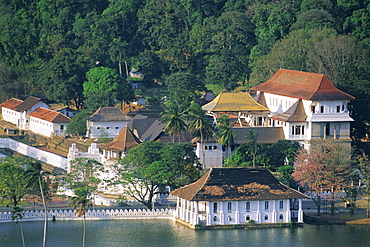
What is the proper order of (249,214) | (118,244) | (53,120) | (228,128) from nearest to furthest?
(118,244)
(249,214)
(228,128)
(53,120)

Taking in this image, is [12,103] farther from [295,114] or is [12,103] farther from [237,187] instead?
[237,187]

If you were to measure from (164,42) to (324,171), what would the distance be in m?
67.6

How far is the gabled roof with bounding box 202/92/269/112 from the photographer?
394ft

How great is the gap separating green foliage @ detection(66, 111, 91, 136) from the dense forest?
4.98 meters

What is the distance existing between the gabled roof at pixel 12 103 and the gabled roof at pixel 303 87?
1233 inches

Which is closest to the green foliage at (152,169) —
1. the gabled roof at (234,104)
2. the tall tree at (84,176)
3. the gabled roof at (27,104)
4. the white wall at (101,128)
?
the tall tree at (84,176)

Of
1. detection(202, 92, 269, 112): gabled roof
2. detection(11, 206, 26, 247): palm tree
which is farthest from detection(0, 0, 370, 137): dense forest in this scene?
detection(11, 206, 26, 247): palm tree

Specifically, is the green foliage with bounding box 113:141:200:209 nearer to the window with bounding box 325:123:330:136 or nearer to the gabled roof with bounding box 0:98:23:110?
the window with bounding box 325:123:330:136

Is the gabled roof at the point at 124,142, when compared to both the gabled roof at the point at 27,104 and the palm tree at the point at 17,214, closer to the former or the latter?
the palm tree at the point at 17,214

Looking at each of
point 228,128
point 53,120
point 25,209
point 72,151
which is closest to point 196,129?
point 228,128

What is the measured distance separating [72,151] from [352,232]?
29190 mm

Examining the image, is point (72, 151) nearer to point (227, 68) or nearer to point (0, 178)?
point (0, 178)

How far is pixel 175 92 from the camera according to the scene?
440ft

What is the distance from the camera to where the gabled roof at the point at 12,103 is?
139 m
